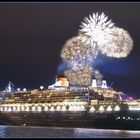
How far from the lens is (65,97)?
2867cm

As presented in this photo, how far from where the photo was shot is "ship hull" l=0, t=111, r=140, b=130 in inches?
1072

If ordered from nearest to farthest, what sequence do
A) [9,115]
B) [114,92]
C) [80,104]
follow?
[114,92], [80,104], [9,115]

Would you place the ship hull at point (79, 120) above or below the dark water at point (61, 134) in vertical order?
above

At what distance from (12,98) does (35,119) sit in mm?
1893

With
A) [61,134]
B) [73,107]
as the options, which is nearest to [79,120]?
[73,107]

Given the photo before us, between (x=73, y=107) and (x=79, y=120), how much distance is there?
0.85 meters

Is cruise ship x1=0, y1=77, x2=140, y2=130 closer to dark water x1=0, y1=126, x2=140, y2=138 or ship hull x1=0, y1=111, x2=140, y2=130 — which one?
ship hull x1=0, y1=111, x2=140, y2=130

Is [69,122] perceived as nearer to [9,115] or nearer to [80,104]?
[80,104]

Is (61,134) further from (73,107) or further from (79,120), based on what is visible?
(73,107)

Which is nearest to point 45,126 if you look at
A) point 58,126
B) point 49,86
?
point 58,126

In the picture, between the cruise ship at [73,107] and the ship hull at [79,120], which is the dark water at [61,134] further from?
the cruise ship at [73,107]

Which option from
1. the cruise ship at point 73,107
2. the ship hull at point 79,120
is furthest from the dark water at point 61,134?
the cruise ship at point 73,107

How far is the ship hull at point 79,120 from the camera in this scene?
2722 centimetres

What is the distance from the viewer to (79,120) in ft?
91.7
